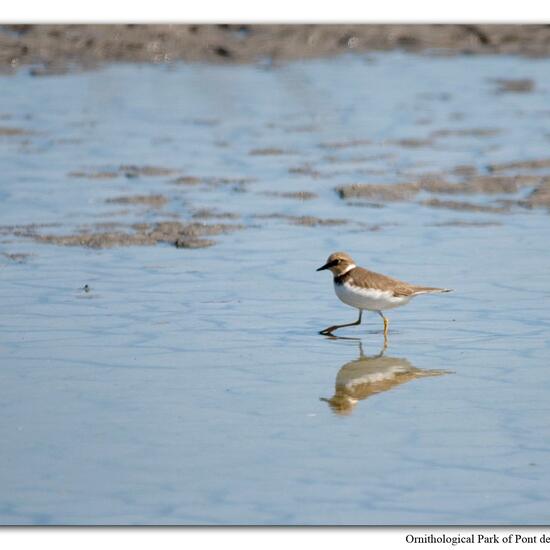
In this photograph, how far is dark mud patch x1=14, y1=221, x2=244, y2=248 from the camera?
12336 mm

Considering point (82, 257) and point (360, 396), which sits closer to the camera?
point (360, 396)

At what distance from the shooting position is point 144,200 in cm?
1393

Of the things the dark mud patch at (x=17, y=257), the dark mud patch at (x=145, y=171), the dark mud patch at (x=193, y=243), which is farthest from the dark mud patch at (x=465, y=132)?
the dark mud patch at (x=17, y=257)

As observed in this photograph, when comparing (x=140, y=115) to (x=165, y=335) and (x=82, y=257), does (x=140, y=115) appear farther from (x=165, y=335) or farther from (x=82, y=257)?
(x=165, y=335)

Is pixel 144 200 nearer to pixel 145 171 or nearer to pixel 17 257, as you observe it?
pixel 145 171

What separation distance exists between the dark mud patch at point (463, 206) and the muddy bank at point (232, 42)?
7992 millimetres

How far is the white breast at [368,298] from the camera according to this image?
374 inches

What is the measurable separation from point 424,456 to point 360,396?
1.17 m

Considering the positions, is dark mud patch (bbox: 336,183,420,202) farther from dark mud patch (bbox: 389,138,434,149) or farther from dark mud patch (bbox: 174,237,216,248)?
dark mud patch (bbox: 174,237,216,248)

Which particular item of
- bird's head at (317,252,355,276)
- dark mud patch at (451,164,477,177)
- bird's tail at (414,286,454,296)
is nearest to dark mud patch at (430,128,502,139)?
dark mud patch at (451,164,477,177)

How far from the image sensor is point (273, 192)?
567 inches

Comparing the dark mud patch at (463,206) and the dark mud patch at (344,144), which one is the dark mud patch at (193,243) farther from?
the dark mud patch at (344,144)
